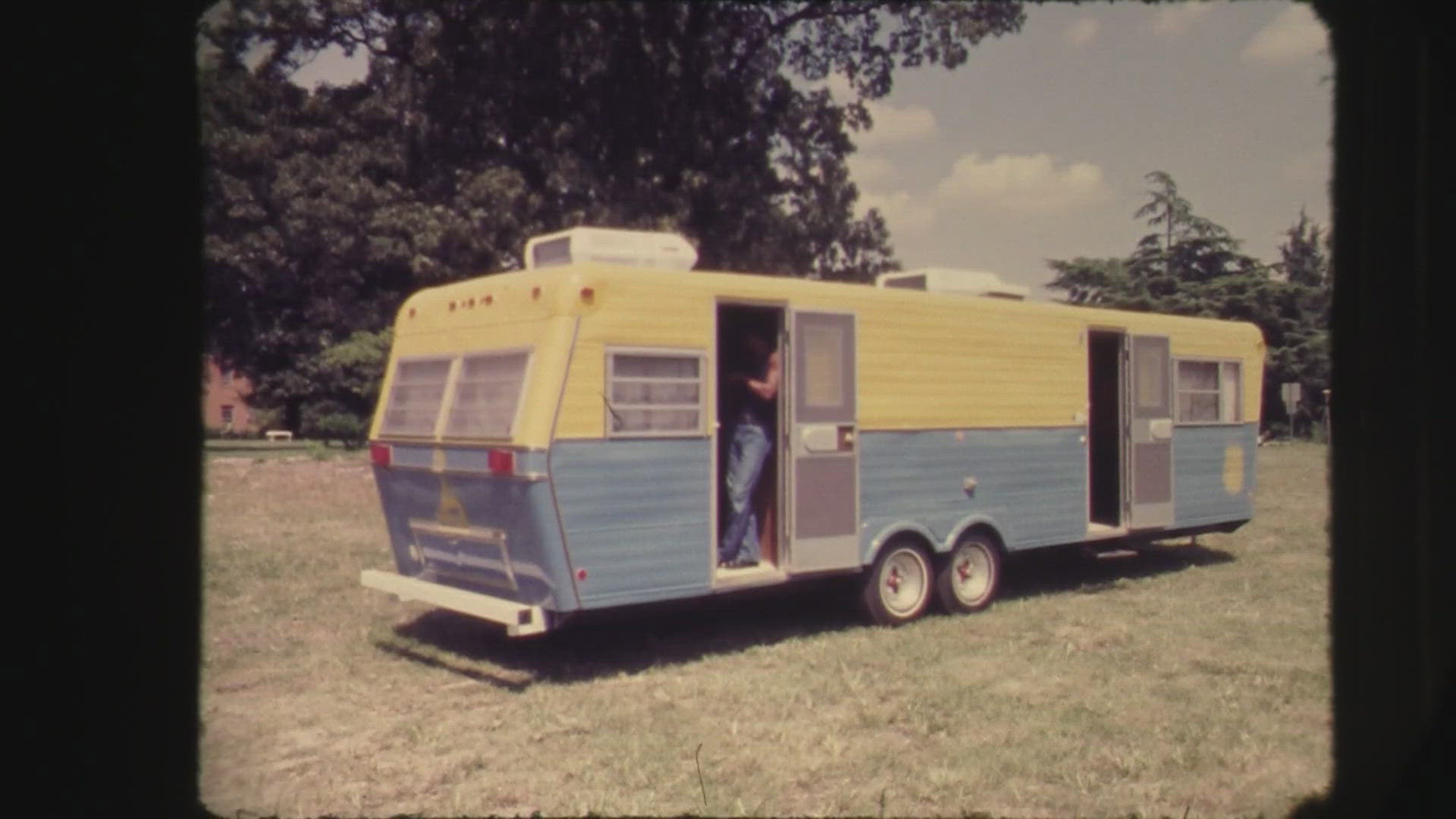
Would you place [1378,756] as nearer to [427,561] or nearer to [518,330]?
[518,330]

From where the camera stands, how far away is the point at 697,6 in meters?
13.9

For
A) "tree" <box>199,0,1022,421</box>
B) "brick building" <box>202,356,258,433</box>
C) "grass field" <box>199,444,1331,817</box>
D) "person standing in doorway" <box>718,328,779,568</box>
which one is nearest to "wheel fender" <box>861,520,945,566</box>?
"grass field" <box>199,444,1331,817</box>

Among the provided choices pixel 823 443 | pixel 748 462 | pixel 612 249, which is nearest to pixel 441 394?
pixel 612 249

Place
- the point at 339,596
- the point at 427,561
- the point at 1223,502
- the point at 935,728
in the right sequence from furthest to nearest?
the point at 1223,502
the point at 339,596
the point at 427,561
the point at 935,728

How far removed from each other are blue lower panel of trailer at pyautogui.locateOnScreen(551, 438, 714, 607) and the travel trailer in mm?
13

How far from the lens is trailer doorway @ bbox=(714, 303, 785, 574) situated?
26.3ft

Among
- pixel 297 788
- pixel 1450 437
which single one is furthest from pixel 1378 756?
pixel 297 788

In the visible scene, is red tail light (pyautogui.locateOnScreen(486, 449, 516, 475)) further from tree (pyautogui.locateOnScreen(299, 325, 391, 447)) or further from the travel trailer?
tree (pyautogui.locateOnScreen(299, 325, 391, 447))

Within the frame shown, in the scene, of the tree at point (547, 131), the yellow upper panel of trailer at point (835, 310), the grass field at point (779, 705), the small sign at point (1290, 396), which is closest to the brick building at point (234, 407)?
the tree at point (547, 131)

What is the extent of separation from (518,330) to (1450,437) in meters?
5.31

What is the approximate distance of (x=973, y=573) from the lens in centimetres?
930

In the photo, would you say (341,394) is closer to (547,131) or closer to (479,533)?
(547,131)

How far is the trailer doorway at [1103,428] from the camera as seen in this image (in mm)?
11453

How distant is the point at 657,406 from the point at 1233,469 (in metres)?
7.22
